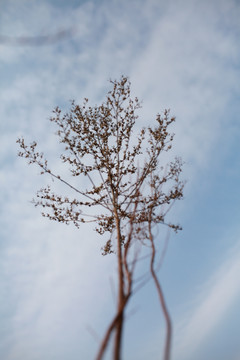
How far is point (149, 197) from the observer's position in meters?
7.28

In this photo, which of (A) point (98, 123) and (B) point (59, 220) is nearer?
(B) point (59, 220)

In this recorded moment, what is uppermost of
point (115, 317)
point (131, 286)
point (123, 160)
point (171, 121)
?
point (171, 121)

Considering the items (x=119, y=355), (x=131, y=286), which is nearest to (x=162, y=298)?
(x=131, y=286)

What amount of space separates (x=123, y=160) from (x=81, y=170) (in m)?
1.45

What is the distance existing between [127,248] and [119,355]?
135 cm

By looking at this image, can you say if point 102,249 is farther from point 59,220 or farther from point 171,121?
point 171,121

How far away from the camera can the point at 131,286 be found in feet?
10.5

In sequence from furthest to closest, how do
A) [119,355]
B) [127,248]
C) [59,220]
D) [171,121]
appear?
[171,121] < [59,220] < [127,248] < [119,355]

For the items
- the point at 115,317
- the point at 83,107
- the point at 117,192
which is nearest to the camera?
the point at 115,317

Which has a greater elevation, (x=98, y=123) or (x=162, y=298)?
(x=98, y=123)

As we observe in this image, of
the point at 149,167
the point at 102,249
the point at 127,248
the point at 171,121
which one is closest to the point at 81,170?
the point at 149,167

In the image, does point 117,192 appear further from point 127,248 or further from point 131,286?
point 131,286

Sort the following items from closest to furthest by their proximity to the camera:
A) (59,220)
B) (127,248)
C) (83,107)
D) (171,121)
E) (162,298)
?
(162,298) < (127,248) < (59,220) < (171,121) < (83,107)

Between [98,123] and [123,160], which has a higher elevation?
[98,123]
